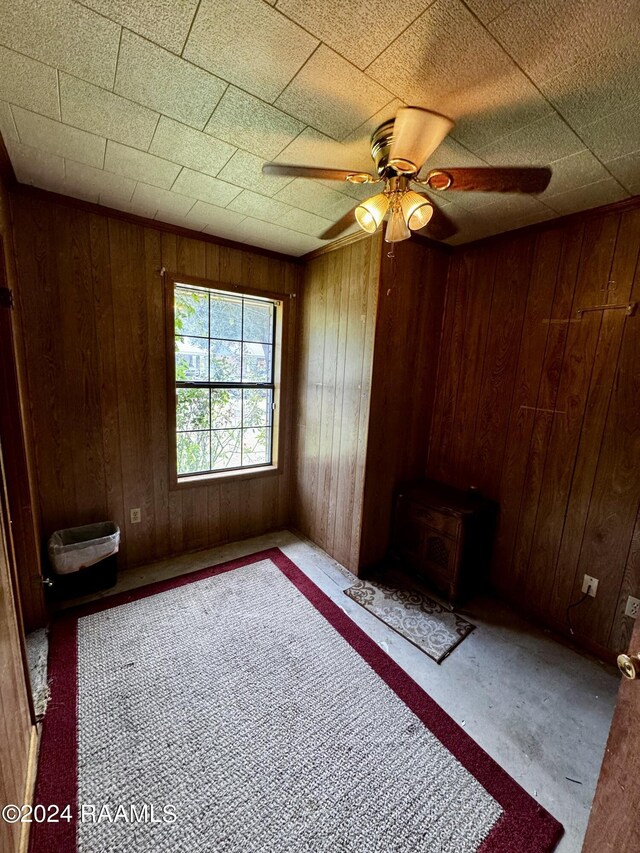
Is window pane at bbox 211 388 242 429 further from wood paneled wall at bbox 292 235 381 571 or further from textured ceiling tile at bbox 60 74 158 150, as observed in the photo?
textured ceiling tile at bbox 60 74 158 150

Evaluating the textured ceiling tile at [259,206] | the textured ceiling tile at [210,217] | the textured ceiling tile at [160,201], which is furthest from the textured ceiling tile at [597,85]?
the textured ceiling tile at [160,201]

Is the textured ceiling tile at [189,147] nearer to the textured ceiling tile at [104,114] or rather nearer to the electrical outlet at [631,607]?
the textured ceiling tile at [104,114]

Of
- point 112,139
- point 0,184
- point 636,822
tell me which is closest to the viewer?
point 636,822

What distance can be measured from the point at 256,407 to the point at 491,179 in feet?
7.34

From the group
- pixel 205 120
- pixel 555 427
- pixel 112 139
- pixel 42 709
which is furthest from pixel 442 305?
pixel 42 709

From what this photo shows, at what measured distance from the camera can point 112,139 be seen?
1.45 meters

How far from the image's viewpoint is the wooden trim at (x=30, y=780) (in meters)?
1.04

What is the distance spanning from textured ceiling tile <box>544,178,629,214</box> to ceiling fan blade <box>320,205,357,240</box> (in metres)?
1.03

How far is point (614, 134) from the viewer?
125 cm

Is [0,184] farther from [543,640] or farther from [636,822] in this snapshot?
[543,640]

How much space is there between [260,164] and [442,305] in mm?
1622

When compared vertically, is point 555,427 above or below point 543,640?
above

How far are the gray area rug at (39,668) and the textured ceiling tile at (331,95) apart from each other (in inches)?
98.9

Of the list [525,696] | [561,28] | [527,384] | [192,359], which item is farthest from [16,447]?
[527,384]
